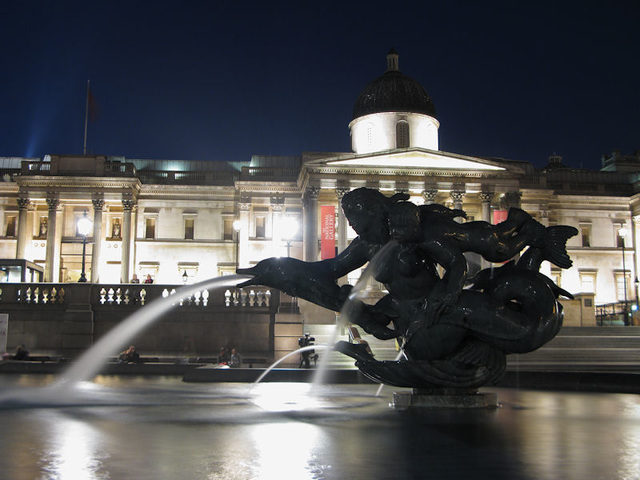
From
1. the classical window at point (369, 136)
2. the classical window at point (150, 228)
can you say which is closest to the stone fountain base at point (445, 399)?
the classical window at point (369, 136)

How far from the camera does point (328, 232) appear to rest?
45156 mm

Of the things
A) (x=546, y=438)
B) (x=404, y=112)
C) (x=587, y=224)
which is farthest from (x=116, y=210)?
(x=546, y=438)

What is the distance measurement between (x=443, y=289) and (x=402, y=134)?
48278mm

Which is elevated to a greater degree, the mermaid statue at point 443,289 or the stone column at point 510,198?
the stone column at point 510,198

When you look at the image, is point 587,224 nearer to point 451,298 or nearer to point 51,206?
point 51,206

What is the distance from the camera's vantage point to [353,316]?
870 cm

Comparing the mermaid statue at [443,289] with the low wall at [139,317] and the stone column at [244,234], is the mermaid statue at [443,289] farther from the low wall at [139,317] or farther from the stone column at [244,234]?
the stone column at [244,234]

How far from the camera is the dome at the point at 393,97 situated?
183ft

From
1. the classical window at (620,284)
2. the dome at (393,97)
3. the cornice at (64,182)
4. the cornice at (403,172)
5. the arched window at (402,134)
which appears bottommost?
the classical window at (620,284)

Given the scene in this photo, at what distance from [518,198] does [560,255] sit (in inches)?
1723

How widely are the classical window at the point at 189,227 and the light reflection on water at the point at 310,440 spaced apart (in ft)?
153

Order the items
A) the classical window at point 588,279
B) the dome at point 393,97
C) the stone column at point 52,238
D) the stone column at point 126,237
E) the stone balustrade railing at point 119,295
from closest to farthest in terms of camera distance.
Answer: the stone balustrade railing at point 119,295 < the stone column at point 52,238 < the stone column at point 126,237 < the dome at point 393,97 < the classical window at point 588,279

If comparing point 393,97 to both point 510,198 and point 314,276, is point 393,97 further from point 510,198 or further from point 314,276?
point 314,276

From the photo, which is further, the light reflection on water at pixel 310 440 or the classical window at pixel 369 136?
the classical window at pixel 369 136
